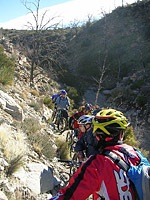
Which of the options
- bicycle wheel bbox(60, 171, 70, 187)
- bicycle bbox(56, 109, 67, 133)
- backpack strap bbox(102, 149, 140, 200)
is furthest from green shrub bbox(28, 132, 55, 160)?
backpack strap bbox(102, 149, 140, 200)

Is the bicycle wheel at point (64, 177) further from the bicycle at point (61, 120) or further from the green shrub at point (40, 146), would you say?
the bicycle at point (61, 120)

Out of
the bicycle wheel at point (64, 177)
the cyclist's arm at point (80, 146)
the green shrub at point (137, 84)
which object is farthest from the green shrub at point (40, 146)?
the green shrub at point (137, 84)

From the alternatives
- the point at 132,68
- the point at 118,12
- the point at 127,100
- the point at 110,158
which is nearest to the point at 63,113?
the point at 110,158

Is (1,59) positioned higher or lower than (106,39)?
lower

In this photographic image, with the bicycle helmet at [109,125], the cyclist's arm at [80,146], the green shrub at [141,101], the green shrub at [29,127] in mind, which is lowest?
the green shrub at [141,101]

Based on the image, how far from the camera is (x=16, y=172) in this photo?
3465 mm

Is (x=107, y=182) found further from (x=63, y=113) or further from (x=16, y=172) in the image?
(x=63, y=113)

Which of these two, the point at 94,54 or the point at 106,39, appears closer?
the point at 94,54

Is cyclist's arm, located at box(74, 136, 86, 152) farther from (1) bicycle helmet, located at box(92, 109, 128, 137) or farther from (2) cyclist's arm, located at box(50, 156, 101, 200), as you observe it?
(2) cyclist's arm, located at box(50, 156, 101, 200)

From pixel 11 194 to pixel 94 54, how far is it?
3563 cm

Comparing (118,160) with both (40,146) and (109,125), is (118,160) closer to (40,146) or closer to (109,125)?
(109,125)

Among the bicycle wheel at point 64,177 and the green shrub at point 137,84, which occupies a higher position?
the green shrub at point 137,84

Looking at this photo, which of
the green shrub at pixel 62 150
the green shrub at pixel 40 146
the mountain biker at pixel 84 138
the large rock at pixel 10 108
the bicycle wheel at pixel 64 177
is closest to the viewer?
the mountain biker at pixel 84 138

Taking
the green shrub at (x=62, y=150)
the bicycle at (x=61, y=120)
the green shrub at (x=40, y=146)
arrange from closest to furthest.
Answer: the green shrub at (x=40, y=146), the green shrub at (x=62, y=150), the bicycle at (x=61, y=120)
